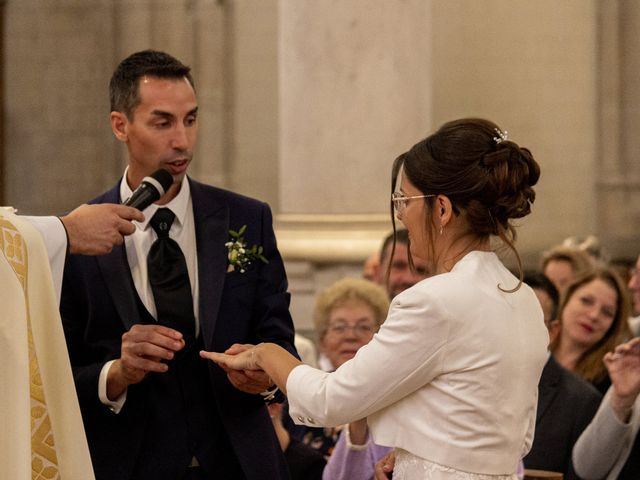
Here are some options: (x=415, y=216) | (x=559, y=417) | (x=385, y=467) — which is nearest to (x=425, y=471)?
(x=385, y=467)

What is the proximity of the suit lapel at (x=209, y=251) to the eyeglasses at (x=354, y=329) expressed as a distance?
72.8 inches

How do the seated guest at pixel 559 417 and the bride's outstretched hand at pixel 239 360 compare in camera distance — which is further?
the seated guest at pixel 559 417

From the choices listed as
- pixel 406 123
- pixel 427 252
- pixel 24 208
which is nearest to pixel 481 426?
pixel 427 252

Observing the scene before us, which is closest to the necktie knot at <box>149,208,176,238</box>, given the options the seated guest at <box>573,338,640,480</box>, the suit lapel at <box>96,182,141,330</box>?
the suit lapel at <box>96,182,141,330</box>

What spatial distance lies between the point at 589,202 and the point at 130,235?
7.13 meters

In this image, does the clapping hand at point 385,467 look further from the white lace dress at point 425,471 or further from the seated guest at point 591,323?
the seated guest at point 591,323

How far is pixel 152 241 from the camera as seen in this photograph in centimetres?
390

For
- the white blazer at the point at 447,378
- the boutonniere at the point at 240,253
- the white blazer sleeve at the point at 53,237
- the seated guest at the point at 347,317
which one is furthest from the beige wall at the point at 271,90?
the white blazer at the point at 447,378

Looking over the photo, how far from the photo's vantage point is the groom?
147 inches

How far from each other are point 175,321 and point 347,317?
206cm

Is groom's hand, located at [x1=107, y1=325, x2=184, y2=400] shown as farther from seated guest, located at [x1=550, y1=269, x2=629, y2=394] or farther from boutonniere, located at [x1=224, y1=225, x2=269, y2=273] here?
seated guest, located at [x1=550, y1=269, x2=629, y2=394]

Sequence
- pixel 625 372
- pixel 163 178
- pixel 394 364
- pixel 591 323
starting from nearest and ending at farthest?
pixel 394 364 → pixel 163 178 → pixel 625 372 → pixel 591 323

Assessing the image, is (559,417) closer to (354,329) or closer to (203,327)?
(354,329)

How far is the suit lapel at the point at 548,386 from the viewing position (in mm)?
5410
